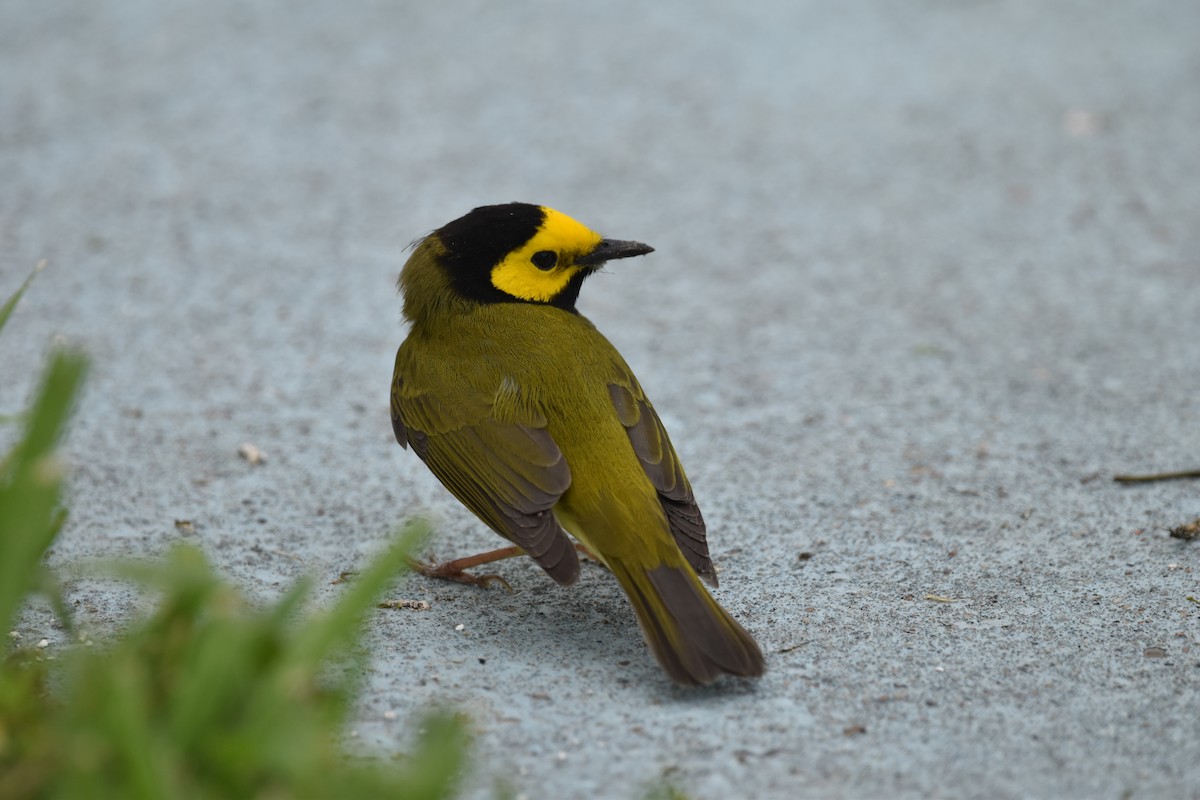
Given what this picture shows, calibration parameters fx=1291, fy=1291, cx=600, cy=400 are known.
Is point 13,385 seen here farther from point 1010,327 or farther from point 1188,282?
point 1188,282

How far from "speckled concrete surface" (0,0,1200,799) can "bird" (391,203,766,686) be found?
239mm

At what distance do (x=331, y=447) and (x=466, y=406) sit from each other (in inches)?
50.5

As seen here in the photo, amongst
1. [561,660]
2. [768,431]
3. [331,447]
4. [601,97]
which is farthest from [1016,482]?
[601,97]

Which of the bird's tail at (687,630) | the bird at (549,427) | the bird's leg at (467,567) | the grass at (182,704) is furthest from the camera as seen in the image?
the bird's leg at (467,567)

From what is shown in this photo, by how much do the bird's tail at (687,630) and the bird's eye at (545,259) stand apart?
1.27 m

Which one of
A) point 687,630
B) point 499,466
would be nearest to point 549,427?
point 499,466

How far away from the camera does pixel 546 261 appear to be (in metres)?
4.19

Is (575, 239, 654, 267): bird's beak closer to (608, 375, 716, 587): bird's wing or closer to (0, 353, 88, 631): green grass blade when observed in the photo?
(608, 375, 716, 587): bird's wing

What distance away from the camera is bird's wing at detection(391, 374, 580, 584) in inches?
138

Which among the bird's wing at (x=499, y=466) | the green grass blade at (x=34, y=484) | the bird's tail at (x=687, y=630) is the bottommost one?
the bird's tail at (x=687, y=630)

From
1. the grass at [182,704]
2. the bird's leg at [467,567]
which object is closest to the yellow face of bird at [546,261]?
the bird's leg at [467,567]

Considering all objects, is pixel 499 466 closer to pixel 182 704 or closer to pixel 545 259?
pixel 545 259

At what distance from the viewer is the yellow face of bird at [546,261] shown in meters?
4.12

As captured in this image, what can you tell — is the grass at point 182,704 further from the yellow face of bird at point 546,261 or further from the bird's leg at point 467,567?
the yellow face of bird at point 546,261
